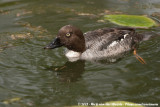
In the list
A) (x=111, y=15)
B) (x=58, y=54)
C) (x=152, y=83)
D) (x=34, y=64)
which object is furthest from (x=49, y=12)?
(x=152, y=83)

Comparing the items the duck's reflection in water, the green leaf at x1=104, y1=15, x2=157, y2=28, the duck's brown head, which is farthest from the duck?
the green leaf at x1=104, y1=15, x2=157, y2=28

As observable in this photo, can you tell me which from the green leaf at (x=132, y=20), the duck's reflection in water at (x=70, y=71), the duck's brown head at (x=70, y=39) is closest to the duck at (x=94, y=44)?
the duck's brown head at (x=70, y=39)

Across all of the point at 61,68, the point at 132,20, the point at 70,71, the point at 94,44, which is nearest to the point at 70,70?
the point at 70,71

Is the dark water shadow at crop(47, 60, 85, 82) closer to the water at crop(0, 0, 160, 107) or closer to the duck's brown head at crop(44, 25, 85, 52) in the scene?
the water at crop(0, 0, 160, 107)

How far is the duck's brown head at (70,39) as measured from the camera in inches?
307

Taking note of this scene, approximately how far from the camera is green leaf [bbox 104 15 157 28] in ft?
31.3

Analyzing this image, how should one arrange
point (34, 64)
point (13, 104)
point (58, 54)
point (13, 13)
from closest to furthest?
point (13, 104) → point (34, 64) → point (58, 54) → point (13, 13)

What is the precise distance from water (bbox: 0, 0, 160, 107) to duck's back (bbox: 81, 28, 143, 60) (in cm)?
42

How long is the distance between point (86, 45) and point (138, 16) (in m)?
2.89

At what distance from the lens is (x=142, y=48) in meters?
8.67

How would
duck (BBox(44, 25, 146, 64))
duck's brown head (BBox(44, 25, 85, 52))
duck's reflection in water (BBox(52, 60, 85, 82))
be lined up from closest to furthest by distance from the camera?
duck's reflection in water (BBox(52, 60, 85, 82)) → duck's brown head (BBox(44, 25, 85, 52)) → duck (BBox(44, 25, 146, 64))

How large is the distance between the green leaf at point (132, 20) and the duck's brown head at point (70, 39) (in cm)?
209

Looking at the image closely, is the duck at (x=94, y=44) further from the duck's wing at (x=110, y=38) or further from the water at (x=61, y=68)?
the water at (x=61, y=68)

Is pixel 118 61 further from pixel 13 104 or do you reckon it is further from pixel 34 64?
pixel 13 104
